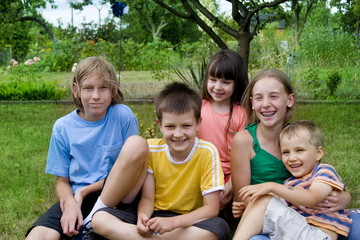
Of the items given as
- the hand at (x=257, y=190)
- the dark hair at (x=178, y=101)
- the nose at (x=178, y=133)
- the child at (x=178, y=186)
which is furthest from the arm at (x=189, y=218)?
the dark hair at (x=178, y=101)

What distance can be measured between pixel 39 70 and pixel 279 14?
936 cm

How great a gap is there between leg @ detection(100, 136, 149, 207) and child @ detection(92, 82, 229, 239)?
0.08 m

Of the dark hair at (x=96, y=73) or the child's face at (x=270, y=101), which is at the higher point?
the dark hair at (x=96, y=73)

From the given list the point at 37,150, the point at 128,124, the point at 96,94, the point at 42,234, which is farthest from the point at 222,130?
the point at 37,150

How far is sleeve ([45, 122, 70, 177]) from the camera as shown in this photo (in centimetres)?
290

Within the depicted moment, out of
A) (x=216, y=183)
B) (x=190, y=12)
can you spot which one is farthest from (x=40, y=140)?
(x=216, y=183)

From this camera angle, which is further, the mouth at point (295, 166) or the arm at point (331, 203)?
the mouth at point (295, 166)

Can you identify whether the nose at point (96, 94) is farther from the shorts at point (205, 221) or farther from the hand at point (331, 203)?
the hand at point (331, 203)

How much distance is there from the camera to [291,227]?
243 cm

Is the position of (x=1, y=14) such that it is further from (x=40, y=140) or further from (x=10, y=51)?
(x=10, y=51)

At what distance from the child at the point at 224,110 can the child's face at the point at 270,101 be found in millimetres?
319

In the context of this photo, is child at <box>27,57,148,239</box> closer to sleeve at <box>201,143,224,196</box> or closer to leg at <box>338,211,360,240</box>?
sleeve at <box>201,143,224,196</box>

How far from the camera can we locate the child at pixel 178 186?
256cm

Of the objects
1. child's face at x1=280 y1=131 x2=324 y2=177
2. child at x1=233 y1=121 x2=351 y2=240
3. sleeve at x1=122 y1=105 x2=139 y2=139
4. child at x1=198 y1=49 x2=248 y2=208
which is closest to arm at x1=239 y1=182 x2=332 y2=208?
child at x1=233 y1=121 x2=351 y2=240
